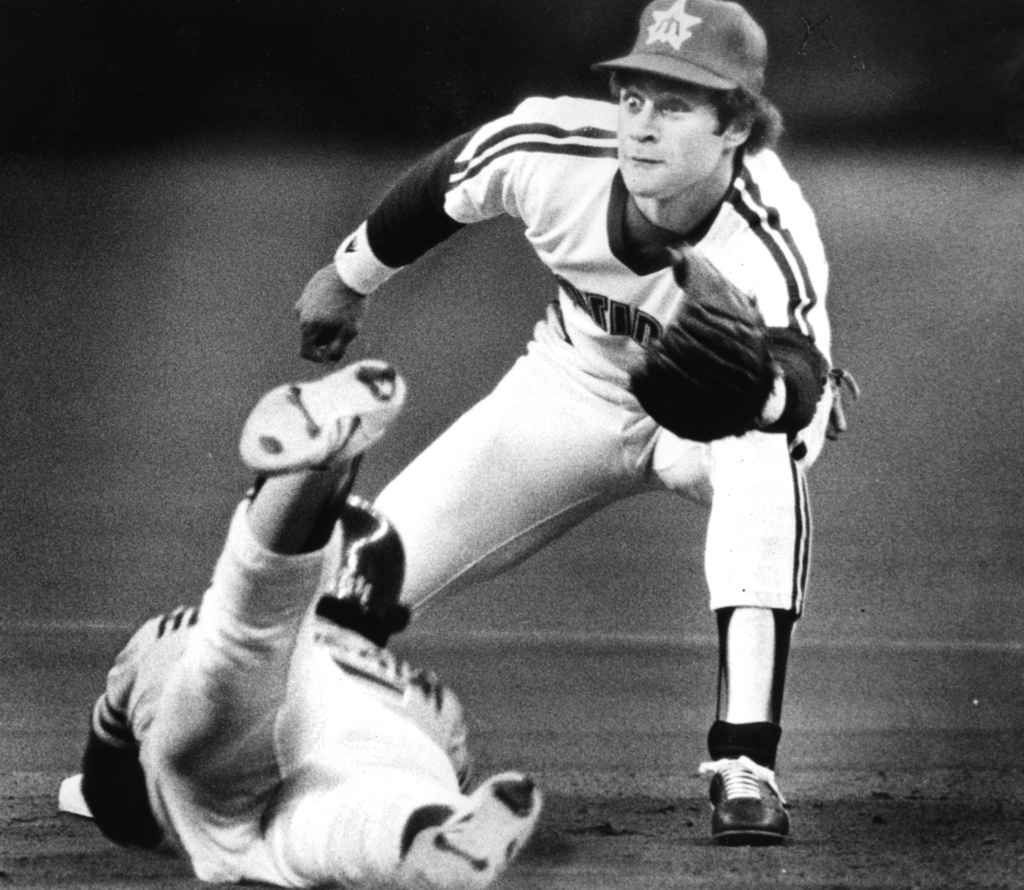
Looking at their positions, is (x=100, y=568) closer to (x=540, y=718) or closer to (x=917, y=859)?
(x=540, y=718)

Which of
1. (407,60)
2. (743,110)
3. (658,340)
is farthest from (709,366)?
(407,60)

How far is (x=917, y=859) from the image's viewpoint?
1.33m

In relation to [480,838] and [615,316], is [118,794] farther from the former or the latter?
[615,316]

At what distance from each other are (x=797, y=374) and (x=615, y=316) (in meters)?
0.28

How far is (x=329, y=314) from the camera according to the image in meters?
1.70

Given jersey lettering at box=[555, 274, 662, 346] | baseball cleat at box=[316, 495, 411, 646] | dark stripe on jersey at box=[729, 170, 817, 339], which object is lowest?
baseball cleat at box=[316, 495, 411, 646]

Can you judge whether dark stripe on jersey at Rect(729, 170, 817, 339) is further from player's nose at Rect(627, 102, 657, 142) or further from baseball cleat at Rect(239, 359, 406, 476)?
baseball cleat at Rect(239, 359, 406, 476)

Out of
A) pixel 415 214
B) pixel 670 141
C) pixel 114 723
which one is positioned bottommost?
pixel 114 723

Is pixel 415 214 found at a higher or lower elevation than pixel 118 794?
higher

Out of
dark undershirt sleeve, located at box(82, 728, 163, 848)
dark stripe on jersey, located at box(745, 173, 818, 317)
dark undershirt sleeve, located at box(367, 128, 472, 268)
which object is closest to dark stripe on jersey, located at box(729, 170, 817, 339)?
dark stripe on jersey, located at box(745, 173, 818, 317)

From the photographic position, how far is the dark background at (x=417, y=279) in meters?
1.72

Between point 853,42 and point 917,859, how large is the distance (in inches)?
32.1

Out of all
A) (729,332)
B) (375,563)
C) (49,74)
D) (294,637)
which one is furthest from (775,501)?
(49,74)

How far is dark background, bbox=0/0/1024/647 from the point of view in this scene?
5.63ft
